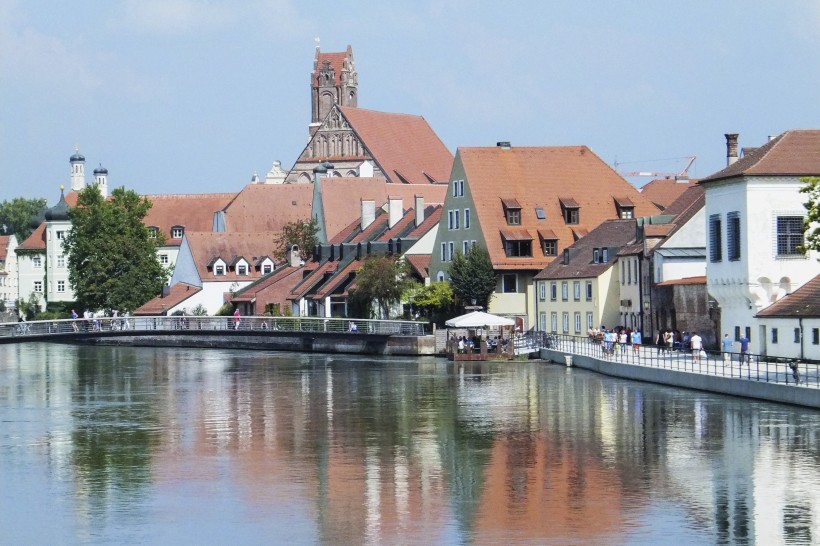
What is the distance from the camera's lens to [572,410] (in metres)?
53.9

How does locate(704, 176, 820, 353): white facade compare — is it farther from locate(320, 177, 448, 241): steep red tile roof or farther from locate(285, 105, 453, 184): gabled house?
locate(285, 105, 453, 184): gabled house

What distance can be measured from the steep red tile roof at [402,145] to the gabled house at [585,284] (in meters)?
76.8

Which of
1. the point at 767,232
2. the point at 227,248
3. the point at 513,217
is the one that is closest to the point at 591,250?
the point at 513,217

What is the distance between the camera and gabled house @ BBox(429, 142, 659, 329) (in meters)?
94.8

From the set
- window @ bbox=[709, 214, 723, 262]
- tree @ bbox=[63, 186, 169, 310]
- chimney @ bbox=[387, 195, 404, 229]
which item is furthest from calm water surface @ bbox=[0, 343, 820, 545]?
tree @ bbox=[63, 186, 169, 310]

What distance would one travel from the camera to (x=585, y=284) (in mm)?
87062

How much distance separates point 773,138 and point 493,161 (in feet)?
116

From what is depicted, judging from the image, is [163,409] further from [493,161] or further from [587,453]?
[493,161]

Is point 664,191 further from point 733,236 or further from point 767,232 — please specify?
point 767,232

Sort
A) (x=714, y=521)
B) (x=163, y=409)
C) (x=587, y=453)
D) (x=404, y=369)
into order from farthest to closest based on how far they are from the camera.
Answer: (x=404, y=369) < (x=163, y=409) < (x=587, y=453) < (x=714, y=521)

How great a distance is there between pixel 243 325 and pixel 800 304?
4968 cm

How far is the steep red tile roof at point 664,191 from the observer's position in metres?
117

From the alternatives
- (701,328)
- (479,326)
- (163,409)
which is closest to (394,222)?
(479,326)

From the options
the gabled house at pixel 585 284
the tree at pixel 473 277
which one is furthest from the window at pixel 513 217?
the gabled house at pixel 585 284
